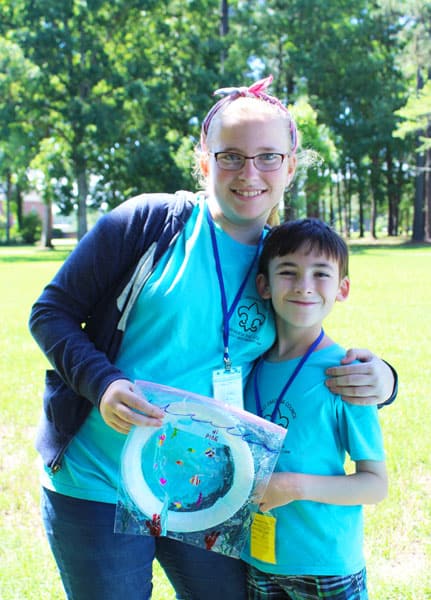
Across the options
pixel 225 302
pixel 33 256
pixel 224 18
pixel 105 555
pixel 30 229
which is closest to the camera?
pixel 105 555

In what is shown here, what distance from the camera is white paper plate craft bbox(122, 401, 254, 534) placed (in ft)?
5.26

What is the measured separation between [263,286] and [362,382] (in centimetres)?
42

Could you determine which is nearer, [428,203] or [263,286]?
[263,286]

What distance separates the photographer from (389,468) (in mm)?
3875

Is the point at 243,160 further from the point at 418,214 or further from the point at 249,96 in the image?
the point at 418,214

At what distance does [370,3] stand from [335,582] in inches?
1530

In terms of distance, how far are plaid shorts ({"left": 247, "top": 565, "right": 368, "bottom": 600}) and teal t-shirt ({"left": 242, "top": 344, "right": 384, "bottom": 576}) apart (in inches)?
1.2

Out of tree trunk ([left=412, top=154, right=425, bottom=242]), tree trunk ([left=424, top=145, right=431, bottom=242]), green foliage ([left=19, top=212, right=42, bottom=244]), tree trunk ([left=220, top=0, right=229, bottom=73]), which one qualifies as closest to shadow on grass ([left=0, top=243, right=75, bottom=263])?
tree trunk ([left=220, top=0, right=229, bottom=73])

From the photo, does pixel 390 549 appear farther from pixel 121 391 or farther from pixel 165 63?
pixel 165 63

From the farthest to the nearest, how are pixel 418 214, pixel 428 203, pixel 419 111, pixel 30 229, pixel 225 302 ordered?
pixel 30 229
pixel 418 214
pixel 428 203
pixel 419 111
pixel 225 302

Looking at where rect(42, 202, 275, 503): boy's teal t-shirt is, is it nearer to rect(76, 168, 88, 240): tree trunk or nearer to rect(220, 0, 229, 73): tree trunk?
rect(76, 168, 88, 240): tree trunk

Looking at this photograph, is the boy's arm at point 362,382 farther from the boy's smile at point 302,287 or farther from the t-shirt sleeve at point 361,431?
the boy's smile at point 302,287

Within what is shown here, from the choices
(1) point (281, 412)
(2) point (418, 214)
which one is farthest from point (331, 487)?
(2) point (418, 214)

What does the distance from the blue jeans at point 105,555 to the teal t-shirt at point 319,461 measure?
0.17 m
